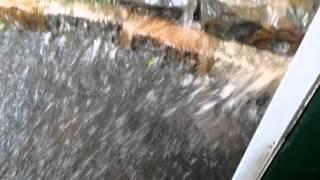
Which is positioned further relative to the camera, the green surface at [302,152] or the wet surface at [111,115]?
the wet surface at [111,115]

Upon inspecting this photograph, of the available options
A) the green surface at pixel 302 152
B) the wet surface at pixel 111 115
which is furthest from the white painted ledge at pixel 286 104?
the wet surface at pixel 111 115

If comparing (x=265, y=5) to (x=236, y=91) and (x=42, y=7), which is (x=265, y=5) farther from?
(x=42, y=7)

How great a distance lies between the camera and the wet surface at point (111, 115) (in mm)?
836

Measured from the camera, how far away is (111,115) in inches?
33.7

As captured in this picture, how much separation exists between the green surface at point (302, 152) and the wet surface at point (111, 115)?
0.76 ft

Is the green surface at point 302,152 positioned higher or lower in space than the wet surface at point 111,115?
higher

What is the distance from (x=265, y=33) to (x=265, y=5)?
4cm

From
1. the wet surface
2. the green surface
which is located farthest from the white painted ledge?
the wet surface

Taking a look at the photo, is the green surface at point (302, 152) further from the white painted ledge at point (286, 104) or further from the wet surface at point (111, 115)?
the wet surface at point (111, 115)

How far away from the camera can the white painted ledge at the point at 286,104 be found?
1.59ft

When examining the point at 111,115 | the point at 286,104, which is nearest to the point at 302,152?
the point at 286,104

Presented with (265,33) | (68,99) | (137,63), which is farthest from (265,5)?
(68,99)

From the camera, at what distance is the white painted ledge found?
484 millimetres

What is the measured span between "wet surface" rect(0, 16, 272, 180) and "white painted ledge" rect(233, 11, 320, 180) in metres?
0.17
